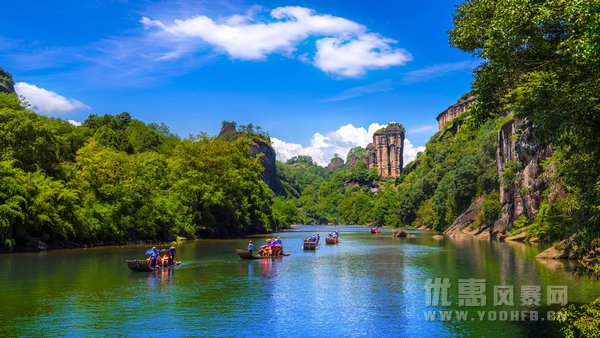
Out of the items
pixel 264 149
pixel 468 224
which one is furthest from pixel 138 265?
pixel 264 149

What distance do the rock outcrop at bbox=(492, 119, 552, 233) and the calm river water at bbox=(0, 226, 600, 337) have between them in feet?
68.0

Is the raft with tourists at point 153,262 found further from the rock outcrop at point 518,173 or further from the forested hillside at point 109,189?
the rock outcrop at point 518,173

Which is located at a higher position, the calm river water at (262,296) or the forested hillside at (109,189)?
the forested hillside at (109,189)

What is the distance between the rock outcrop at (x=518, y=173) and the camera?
5838 centimetres

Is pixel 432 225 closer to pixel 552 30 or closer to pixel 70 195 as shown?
pixel 70 195

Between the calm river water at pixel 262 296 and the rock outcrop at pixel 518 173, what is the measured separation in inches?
816

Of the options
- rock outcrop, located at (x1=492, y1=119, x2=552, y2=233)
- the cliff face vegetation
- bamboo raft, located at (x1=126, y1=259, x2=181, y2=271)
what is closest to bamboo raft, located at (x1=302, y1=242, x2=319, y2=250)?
bamboo raft, located at (x1=126, y1=259, x2=181, y2=271)

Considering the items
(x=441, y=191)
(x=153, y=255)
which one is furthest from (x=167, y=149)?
(x=153, y=255)

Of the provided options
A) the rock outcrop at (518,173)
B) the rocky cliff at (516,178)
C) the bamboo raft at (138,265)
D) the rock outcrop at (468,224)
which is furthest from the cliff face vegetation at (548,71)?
the rock outcrop at (468,224)

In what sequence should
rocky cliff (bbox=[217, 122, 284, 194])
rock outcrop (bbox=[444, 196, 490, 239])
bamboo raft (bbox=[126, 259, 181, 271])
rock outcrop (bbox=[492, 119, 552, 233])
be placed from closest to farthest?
bamboo raft (bbox=[126, 259, 181, 271]), rock outcrop (bbox=[492, 119, 552, 233]), rock outcrop (bbox=[444, 196, 490, 239]), rocky cliff (bbox=[217, 122, 284, 194])

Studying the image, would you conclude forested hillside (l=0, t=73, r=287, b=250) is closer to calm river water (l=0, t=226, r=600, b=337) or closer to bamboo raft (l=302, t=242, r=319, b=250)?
calm river water (l=0, t=226, r=600, b=337)

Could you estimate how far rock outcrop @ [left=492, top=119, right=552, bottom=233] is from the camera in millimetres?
58375

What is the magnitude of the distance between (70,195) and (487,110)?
42.2m

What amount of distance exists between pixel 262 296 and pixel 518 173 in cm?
4890
